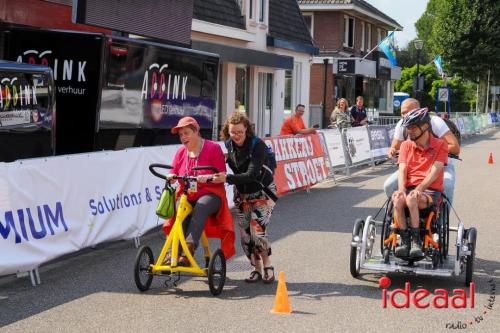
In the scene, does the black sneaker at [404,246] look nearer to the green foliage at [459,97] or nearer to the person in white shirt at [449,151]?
the person in white shirt at [449,151]

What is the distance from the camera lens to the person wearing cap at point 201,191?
7.98 meters

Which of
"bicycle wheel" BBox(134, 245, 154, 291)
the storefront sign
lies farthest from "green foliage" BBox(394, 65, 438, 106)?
"bicycle wheel" BBox(134, 245, 154, 291)

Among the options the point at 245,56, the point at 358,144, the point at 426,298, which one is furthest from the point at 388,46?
the point at 426,298

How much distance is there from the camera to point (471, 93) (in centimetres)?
9269

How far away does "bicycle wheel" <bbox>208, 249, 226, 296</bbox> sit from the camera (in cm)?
777

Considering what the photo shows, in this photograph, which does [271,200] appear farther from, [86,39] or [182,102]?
[182,102]

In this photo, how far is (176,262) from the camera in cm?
779

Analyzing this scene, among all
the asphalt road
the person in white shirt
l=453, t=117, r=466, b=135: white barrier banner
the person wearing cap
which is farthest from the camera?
l=453, t=117, r=466, b=135: white barrier banner

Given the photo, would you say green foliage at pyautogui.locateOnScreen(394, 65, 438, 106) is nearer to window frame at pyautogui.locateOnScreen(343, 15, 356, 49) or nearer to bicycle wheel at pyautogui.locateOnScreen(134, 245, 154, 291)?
window frame at pyautogui.locateOnScreen(343, 15, 356, 49)

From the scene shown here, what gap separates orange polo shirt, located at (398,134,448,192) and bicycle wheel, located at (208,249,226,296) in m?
1.99

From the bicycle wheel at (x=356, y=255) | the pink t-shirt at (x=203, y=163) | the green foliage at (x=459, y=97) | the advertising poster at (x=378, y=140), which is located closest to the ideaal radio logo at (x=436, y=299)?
the bicycle wheel at (x=356, y=255)

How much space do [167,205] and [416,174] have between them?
244cm

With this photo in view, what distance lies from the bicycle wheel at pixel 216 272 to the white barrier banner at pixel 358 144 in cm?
1381

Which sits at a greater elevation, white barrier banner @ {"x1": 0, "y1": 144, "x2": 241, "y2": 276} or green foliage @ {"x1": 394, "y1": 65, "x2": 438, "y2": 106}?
green foliage @ {"x1": 394, "y1": 65, "x2": 438, "y2": 106}
